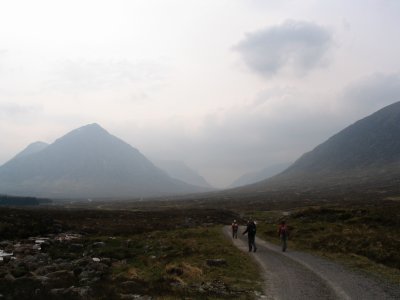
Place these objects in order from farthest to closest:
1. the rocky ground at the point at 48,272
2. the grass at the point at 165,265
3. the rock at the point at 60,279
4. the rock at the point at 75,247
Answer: the rock at the point at 75,247
the rock at the point at 60,279
the grass at the point at 165,265
the rocky ground at the point at 48,272

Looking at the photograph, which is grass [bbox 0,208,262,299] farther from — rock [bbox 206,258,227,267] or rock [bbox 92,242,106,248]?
rock [bbox 206,258,227,267]

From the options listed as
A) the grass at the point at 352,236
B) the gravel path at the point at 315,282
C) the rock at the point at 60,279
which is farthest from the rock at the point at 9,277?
the grass at the point at 352,236

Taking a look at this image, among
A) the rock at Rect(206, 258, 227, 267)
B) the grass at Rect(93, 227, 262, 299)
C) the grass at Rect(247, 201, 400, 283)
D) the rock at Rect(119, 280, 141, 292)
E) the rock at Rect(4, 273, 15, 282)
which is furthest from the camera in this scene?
the grass at Rect(247, 201, 400, 283)

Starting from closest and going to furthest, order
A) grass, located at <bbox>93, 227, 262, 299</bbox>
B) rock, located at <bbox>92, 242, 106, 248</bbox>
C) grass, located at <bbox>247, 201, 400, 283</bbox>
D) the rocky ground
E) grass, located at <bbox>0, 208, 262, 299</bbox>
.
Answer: the rocky ground → grass, located at <bbox>0, 208, 262, 299</bbox> → grass, located at <bbox>93, 227, 262, 299</bbox> → grass, located at <bbox>247, 201, 400, 283</bbox> → rock, located at <bbox>92, 242, 106, 248</bbox>

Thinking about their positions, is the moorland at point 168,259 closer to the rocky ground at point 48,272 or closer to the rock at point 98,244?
the rocky ground at point 48,272

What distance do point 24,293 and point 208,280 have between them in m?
9.63

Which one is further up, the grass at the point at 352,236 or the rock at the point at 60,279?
the rock at the point at 60,279

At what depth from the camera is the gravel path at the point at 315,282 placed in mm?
20000

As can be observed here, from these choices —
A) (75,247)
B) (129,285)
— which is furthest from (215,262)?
(75,247)

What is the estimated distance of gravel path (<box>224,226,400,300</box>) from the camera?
65.6 feet

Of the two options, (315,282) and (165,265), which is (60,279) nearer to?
(165,265)

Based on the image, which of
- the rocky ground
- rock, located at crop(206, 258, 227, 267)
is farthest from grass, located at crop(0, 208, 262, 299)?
the rocky ground

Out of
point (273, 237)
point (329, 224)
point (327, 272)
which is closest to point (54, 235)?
point (273, 237)

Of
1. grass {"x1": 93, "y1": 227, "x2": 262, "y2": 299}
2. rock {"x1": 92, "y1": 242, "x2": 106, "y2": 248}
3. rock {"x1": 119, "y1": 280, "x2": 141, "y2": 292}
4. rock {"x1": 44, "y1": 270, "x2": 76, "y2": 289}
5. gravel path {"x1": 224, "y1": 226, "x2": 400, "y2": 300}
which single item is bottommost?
gravel path {"x1": 224, "y1": 226, "x2": 400, "y2": 300}
